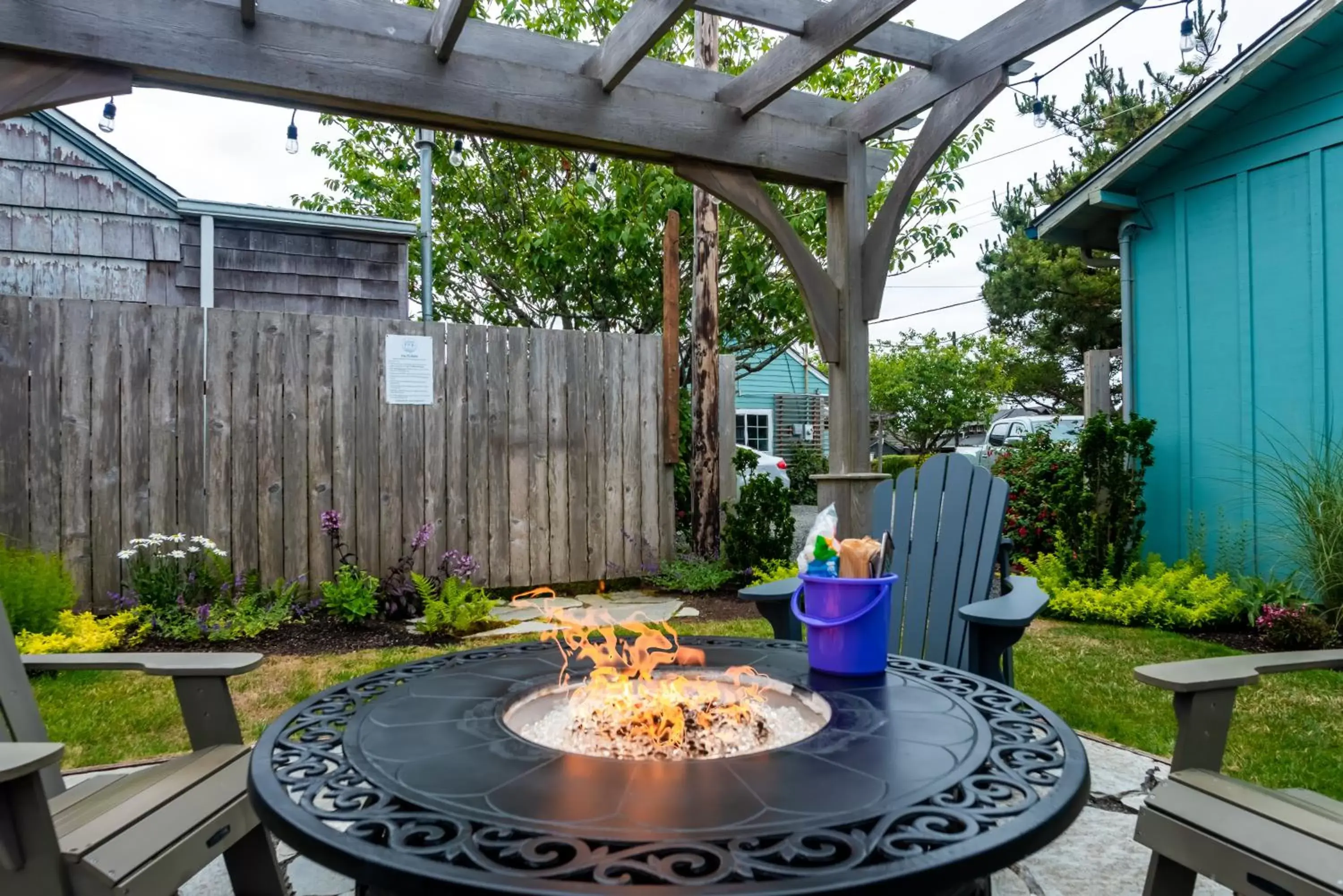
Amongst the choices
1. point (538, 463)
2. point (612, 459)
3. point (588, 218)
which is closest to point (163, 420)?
point (538, 463)

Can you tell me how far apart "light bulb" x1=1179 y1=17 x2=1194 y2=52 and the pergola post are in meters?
1.18

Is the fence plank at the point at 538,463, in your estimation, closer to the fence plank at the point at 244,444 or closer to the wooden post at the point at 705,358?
the wooden post at the point at 705,358

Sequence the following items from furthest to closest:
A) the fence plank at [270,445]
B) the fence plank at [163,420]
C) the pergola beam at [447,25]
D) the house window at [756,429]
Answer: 1. the house window at [756,429]
2. the fence plank at [270,445]
3. the fence plank at [163,420]
4. the pergola beam at [447,25]

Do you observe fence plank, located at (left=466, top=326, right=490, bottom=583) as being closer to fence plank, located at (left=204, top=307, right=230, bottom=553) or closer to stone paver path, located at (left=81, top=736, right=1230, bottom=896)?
fence plank, located at (left=204, top=307, right=230, bottom=553)

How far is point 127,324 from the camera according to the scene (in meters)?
4.23

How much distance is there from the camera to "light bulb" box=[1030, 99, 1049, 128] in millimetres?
3754

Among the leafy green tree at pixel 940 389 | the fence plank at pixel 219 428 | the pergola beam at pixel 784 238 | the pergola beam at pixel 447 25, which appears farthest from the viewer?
the leafy green tree at pixel 940 389

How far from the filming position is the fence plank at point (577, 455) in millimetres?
5375

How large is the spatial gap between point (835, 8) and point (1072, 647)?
2853 millimetres

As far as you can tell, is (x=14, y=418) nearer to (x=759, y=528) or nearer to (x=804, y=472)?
(x=759, y=528)

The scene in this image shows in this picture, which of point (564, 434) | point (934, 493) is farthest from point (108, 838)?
point (564, 434)

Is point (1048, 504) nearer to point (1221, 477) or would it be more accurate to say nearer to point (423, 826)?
point (1221, 477)

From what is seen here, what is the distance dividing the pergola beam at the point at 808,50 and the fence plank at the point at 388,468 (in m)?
2.58

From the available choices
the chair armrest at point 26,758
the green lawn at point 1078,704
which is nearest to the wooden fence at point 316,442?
the green lawn at point 1078,704
